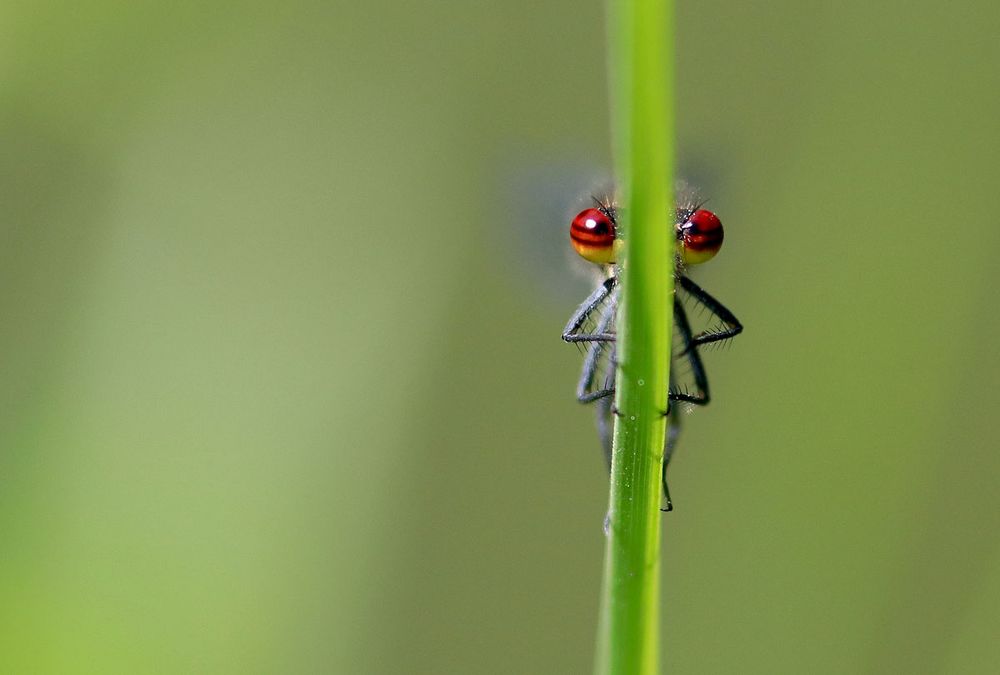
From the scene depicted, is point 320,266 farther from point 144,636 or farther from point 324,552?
point 144,636

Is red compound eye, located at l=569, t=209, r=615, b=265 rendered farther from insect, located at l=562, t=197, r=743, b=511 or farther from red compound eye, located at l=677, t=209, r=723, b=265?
red compound eye, located at l=677, t=209, r=723, b=265

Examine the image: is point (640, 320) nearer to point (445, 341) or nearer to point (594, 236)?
point (594, 236)

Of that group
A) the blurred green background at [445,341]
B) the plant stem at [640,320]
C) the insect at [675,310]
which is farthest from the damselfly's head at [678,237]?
the plant stem at [640,320]

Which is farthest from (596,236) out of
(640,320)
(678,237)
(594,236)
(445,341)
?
(640,320)

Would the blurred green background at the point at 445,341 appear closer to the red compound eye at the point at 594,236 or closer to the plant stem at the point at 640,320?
the red compound eye at the point at 594,236

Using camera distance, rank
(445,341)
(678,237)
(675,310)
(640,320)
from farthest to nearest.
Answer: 1. (445,341)
2. (675,310)
3. (678,237)
4. (640,320)

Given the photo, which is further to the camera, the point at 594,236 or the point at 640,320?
the point at 594,236
